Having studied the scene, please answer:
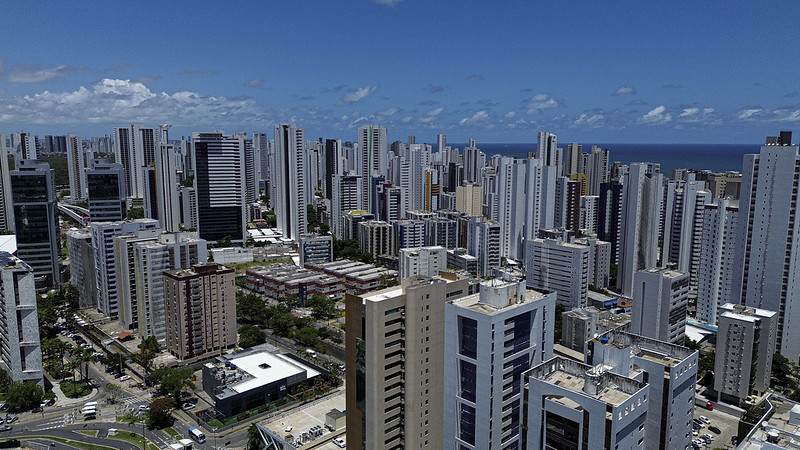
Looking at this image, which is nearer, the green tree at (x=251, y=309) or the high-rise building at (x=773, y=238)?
the high-rise building at (x=773, y=238)

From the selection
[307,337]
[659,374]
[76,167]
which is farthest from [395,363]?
[76,167]

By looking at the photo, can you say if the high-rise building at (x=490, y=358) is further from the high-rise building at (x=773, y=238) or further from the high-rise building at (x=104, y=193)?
the high-rise building at (x=104, y=193)

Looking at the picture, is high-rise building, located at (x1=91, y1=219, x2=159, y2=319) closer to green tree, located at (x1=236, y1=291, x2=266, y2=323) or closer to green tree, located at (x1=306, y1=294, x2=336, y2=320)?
green tree, located at (x1=236, y1=291, x2=266, y2=323)

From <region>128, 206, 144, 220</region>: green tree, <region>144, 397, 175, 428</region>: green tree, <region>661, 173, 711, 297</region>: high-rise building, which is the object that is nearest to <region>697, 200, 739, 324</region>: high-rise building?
<region>661, 173, 711, 297</region>: high-rise building

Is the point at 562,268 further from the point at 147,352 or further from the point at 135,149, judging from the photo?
the point at 135,149

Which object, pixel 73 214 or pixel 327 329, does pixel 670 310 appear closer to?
pixel 327 329

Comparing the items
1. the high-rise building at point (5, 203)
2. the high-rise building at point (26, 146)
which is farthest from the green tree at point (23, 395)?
the high-rise building at point (26, 146)
